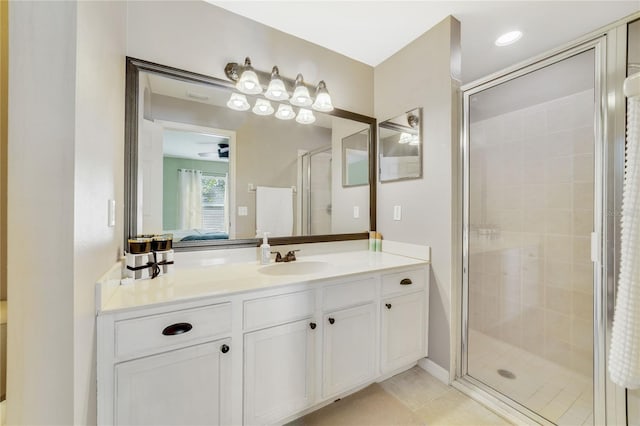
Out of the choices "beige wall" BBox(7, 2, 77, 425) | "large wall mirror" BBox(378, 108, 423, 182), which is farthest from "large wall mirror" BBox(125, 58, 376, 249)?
"beige wall" BBox(7, 2, 77, 425)

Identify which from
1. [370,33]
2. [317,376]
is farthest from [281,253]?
[370,33]

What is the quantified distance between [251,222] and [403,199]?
120 cm

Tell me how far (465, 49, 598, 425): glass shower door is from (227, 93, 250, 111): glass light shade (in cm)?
155

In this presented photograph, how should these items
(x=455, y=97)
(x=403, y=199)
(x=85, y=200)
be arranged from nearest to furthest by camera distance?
1. (x=85, y=200)
2. (x=455, y=97)
3. (x=403, y=199)

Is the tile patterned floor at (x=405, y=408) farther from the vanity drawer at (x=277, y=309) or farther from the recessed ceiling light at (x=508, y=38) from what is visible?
the recessed ceiling light at (x=508, y=38)

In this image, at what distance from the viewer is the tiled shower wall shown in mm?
1639

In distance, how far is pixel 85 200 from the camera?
0.77 m

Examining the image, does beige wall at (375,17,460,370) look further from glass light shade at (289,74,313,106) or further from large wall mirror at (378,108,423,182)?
glass light shade at (289,74,313,106)

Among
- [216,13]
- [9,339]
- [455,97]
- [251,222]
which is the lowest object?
[9,339]

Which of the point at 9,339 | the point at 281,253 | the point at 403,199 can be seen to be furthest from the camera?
the point at 403,199

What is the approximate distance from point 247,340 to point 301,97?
1.62 m

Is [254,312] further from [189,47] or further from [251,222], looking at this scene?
[189,47]

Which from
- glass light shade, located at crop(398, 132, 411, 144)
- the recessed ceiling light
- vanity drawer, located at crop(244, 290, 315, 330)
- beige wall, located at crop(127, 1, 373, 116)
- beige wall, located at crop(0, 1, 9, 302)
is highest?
the recessed ceiling light

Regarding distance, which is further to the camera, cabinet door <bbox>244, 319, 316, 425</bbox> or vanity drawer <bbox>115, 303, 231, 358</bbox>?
cabinet door <bbox>244, 319, 316, 425</bbox>
